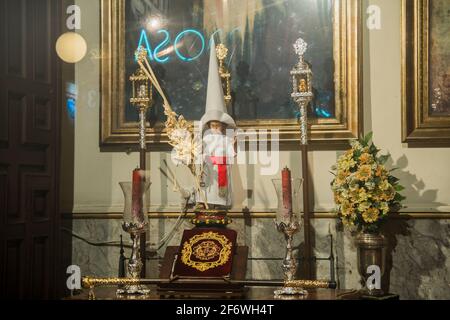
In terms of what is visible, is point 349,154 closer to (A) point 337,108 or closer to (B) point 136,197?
(A) point 337,108

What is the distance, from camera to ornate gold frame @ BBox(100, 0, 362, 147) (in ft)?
8.95

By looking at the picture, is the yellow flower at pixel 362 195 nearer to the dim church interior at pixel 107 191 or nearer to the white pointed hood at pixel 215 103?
the dim church interior at pixel 107 191

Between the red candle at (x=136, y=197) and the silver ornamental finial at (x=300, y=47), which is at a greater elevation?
the silver ornamental finial at (x=300, y=47)

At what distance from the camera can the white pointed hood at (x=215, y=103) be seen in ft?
8.57

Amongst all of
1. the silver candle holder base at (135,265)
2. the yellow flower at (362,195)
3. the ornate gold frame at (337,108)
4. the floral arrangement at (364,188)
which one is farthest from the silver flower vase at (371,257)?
the silver candle holder base at (135,265)

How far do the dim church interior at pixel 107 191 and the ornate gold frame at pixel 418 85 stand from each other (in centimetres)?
4

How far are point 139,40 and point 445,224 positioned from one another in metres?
1.44

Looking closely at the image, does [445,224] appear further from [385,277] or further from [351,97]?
[351,97]

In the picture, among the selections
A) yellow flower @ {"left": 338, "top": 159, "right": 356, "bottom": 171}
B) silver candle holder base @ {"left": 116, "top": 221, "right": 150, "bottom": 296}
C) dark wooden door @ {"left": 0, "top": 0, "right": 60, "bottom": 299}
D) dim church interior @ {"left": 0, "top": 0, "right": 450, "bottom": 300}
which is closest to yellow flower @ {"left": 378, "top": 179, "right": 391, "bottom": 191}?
yellow flower @ {"left": 338, "top": 159, "right": 356, "bottom": 171}

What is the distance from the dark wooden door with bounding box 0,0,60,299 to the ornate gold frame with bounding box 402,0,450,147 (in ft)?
4.67

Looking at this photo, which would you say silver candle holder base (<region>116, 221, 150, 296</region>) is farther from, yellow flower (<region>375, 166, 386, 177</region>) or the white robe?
yellow flower (<region>375, 166, 386, 177</region>)

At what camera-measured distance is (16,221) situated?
2648 mm
